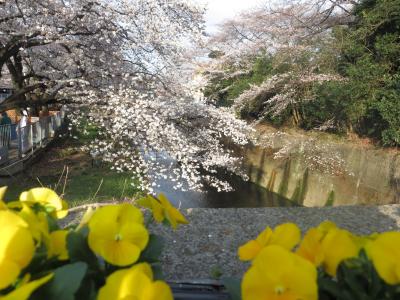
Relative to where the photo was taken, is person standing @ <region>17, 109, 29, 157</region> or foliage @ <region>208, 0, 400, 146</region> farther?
person standing @ <region>17, 109, 29, 157</region>

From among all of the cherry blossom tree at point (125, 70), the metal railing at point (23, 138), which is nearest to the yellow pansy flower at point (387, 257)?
the cherry blossom tree at point (125, 70)

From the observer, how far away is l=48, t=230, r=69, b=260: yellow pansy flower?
2.13 feet

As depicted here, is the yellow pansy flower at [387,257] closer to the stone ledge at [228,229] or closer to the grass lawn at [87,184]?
→ the stone ledge at [228,229]

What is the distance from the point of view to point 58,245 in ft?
2.18

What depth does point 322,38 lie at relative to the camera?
44.7 ft

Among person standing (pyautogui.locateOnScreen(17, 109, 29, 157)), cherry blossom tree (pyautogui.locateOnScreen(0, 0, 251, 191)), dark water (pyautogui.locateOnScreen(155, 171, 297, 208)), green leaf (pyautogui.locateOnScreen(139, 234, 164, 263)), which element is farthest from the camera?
dark water (pyautogui.locateOnScreen(155, 171, 297, 208))

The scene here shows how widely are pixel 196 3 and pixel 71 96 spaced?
3159 millimetres

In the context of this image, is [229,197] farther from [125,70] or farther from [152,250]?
[152,250]

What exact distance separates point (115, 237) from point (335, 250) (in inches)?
13.4

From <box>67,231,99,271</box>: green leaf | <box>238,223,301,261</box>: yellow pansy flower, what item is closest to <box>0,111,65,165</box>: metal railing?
<box>67,231,99,271</box>: green leaf

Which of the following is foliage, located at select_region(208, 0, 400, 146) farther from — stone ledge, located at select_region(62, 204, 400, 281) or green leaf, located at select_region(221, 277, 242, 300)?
green leaf, located at select_region(221, 277, 242, 300)

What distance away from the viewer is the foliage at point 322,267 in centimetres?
52

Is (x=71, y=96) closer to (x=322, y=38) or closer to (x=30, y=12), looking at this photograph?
(x=30, y=12)

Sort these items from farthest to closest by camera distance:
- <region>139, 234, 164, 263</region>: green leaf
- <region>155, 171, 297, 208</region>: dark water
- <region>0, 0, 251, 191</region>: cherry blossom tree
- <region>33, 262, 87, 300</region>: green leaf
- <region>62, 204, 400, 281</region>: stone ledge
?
<region>155, 171, 297, 208</region>: dark water, <region>0, 0, 251, 191</region>: cherry blossom tree, <region>62, 204, 400, 281</region>: stone ledge, <region>139, 234, 164, 263</region>: green leaf, <region>33, 262, 87, 300</region>: green leaf
